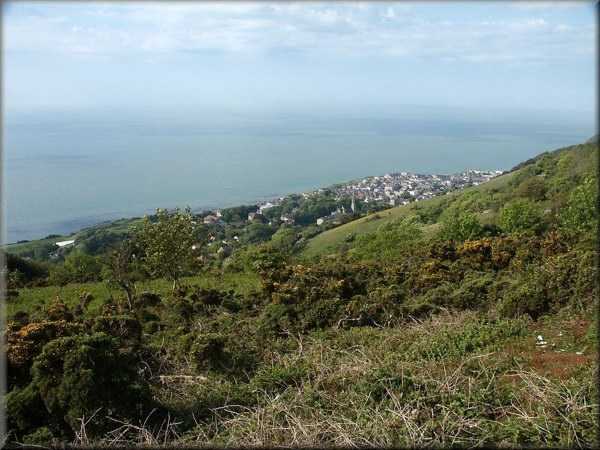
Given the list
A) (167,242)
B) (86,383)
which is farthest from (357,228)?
(86,383)

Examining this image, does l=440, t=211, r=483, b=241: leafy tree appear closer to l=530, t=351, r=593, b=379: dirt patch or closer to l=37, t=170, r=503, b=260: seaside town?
l=530, t=351, r=593, b=379: dirt patch

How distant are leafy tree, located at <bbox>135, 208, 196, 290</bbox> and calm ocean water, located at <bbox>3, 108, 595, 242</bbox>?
3.99 meters

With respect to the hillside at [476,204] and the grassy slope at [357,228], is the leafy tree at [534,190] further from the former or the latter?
the grassy slope at [357,228]

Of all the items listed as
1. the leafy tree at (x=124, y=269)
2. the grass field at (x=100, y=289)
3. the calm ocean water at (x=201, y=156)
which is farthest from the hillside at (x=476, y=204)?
the calm ocean water at (x=201, y=156)

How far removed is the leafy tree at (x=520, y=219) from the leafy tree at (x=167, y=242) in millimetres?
10783

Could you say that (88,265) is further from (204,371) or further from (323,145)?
(323,145)

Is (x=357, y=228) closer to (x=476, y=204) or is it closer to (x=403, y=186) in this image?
(x=476, y=204)

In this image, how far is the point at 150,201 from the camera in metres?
39.1

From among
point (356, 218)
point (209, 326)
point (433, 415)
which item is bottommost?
point (356, 218)

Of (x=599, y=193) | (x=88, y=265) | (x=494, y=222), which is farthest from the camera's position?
(x=494, y=222)

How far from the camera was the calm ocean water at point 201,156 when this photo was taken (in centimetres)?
3612

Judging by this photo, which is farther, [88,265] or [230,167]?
[230,167]

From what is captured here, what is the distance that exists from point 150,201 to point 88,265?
23.6 meters

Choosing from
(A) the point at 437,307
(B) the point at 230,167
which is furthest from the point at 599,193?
(B) the point at 230,167
